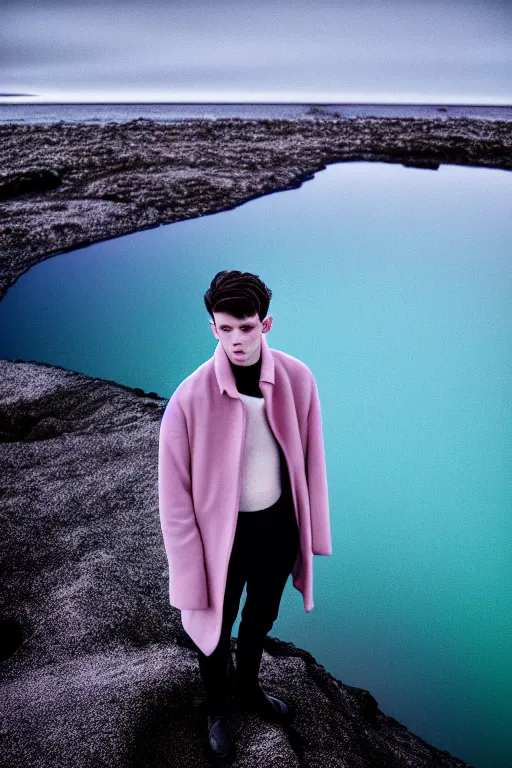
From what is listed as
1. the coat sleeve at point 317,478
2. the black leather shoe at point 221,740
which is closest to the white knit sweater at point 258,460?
the coat sleeve at point 317,478

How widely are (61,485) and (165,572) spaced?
786 mm

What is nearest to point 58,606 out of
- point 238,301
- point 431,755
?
point 431,755

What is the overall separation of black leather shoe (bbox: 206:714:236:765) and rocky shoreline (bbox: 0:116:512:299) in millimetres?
4512

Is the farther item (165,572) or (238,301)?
(165,572)

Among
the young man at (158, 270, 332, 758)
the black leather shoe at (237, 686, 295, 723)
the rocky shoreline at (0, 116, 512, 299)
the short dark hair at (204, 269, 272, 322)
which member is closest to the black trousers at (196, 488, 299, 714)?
the young man at (158, 270, 332, 758)

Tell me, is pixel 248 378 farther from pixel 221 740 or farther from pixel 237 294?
pixel 221 740

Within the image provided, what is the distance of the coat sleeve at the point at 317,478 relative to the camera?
131 centimetres

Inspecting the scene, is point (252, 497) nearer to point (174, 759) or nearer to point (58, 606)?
point (174, 759)

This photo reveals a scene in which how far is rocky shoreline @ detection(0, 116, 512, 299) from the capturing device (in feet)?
21.0

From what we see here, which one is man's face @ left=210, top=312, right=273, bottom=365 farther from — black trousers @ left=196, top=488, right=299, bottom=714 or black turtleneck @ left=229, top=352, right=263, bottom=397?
black trousers @ left=196, top=488, right=299, bottom=714

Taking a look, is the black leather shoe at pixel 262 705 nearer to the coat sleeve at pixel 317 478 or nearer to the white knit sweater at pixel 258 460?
the coat sleeve at pixel 317 478

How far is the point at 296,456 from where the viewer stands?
124cm

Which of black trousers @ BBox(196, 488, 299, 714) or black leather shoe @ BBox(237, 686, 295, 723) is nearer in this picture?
black trousers @ BBox(196, 488, 299, 714)

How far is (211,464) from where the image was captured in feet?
3.88
